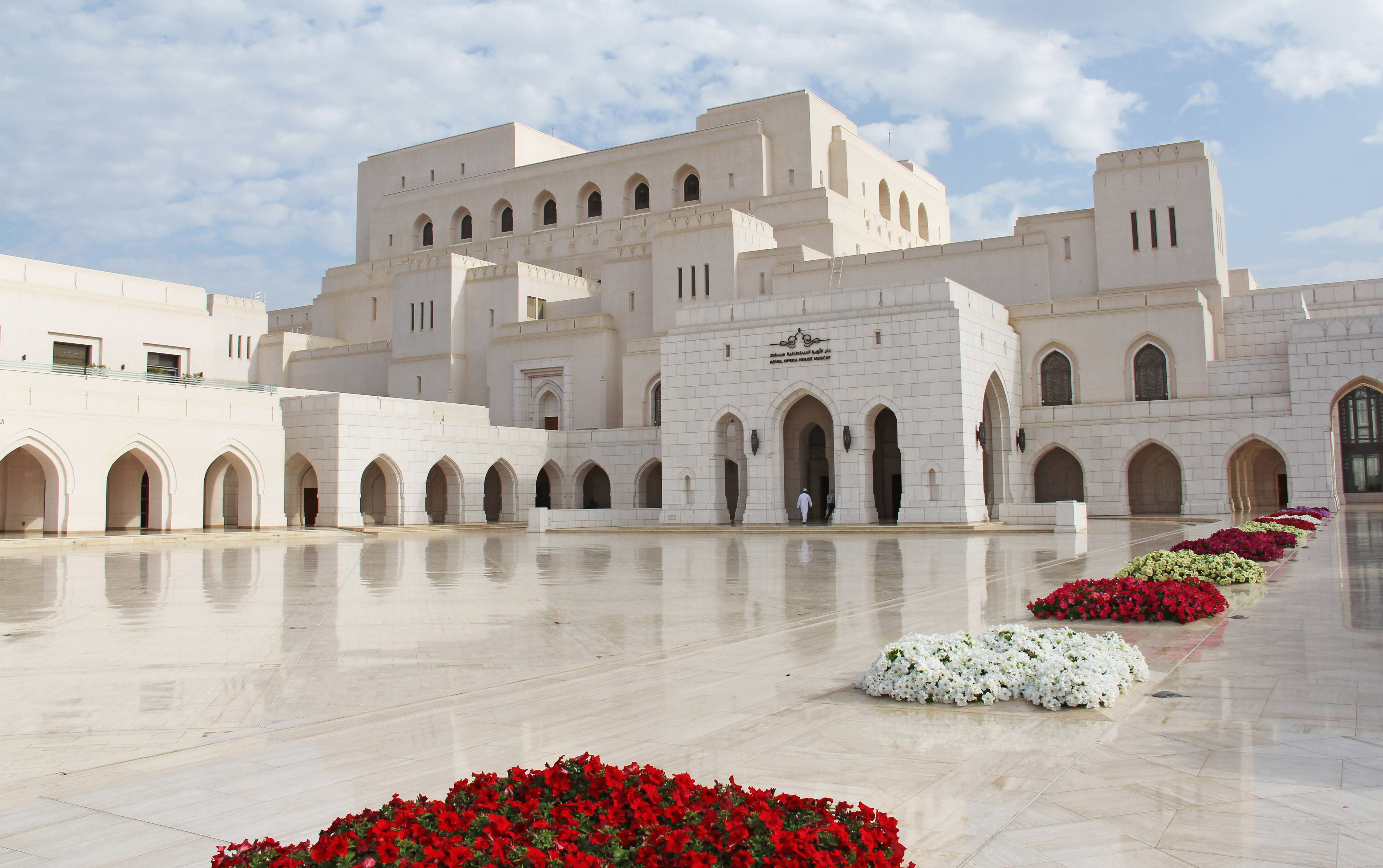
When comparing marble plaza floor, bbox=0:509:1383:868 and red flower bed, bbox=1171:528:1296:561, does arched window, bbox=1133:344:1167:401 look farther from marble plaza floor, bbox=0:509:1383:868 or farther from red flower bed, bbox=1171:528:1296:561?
marble plaza floor, bbox=0:509:1383:868

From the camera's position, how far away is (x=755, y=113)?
2053 inches

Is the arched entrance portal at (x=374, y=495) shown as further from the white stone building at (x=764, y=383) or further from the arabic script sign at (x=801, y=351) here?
the arabic script sign at (x=801, y=351)

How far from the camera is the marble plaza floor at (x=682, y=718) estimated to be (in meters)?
4.57

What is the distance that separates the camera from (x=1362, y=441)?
44281mm

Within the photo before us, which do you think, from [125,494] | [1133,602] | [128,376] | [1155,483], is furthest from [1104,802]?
[1155,483]

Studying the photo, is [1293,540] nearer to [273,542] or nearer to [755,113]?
[273,542]

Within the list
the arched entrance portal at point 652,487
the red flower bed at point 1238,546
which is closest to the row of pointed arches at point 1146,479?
the arched entrance portal at point 652,487

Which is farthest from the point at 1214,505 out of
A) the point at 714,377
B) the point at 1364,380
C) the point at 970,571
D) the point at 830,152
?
the point at 830,152

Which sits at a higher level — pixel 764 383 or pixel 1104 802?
pixel 764 383

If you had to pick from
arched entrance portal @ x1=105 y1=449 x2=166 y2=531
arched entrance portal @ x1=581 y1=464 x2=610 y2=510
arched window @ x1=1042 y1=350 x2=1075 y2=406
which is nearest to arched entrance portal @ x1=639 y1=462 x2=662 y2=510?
arched entrance portal @ x1=581 y1=464 x2=610 y2=510

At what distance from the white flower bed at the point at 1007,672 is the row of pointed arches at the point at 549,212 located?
4768 centimetres

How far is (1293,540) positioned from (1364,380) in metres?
18.5

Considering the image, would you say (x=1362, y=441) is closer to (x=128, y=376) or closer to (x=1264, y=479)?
(x=1264, y=479)

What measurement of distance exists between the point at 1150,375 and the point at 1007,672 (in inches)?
1299
